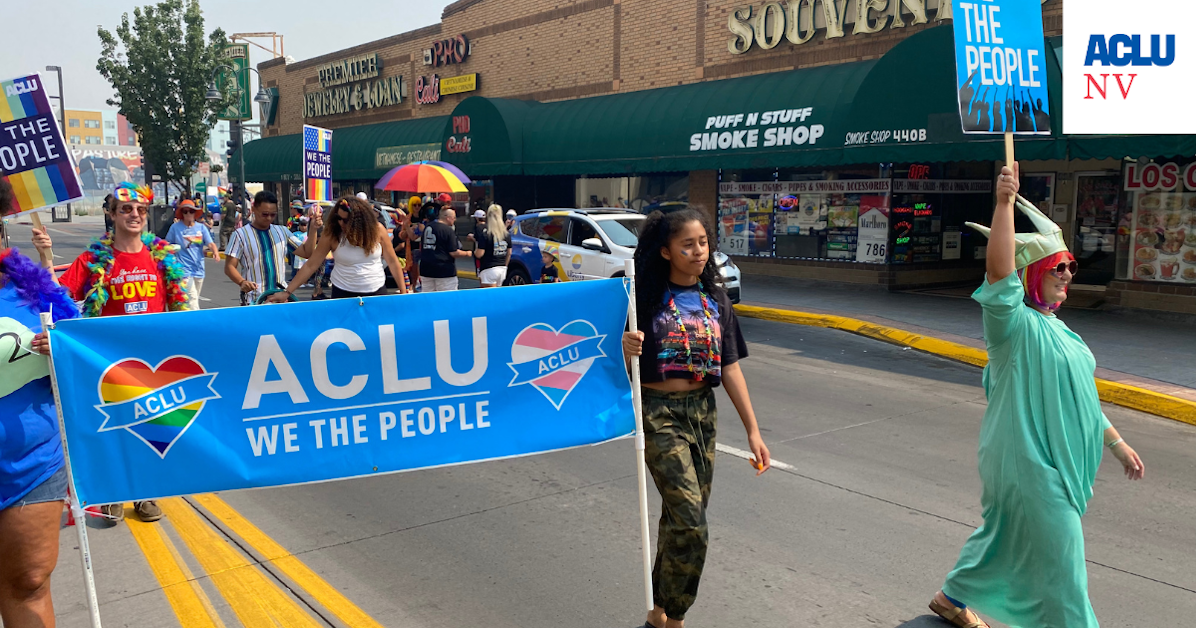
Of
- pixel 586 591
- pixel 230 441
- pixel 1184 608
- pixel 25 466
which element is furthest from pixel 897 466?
pixel 25 466

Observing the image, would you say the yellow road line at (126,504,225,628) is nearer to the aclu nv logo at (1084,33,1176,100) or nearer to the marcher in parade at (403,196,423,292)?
the marcher in parade at (403,196,423,292)

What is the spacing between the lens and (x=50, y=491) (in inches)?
127

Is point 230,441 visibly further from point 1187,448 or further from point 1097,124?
point 1097,124

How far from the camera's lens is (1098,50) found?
11.7 m

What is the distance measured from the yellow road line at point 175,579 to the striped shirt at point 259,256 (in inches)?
141

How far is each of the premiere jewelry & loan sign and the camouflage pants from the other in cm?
2775

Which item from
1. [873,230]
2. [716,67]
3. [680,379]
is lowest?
[680,379]

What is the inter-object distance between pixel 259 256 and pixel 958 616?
22.6 ft

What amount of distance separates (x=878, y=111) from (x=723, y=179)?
546 cm

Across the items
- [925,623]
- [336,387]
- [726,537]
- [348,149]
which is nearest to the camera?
[336,387]

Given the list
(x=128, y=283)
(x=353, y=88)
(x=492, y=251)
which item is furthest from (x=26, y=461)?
(x=353, y=88)

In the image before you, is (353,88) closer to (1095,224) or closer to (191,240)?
(1095,224)

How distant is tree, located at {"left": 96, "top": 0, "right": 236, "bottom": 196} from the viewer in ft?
111

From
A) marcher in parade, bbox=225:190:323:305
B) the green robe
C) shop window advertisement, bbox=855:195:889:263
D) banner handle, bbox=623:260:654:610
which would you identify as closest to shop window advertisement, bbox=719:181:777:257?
shop window advertisement, bbox=855:195:889:263
